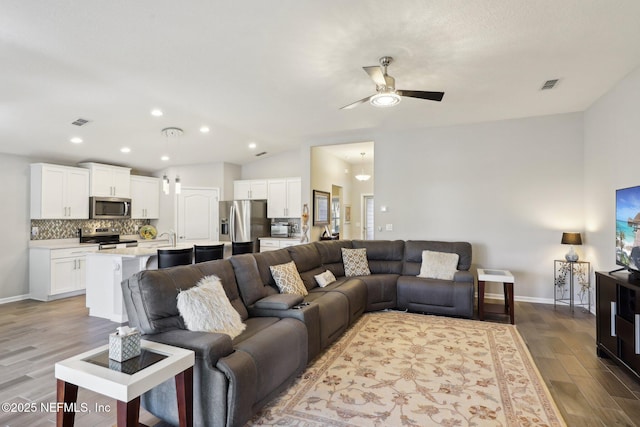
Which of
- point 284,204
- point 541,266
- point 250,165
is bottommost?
point 541,266

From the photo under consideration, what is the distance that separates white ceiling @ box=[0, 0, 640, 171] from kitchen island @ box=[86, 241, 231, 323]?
80.4 inches

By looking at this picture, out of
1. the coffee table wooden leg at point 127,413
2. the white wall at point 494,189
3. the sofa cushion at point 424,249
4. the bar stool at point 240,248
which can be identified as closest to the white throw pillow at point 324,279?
the sofa cushion at point 424,249

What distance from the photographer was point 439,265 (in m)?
4.79

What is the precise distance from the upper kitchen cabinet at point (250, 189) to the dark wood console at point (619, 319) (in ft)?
20.2

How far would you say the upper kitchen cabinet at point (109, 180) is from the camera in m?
6.44

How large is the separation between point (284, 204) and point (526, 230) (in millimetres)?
4694

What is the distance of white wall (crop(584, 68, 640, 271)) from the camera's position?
3.58 m

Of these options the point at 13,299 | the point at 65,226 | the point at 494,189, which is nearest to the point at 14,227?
the point at 65,226

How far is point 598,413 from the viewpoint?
89.5 inches

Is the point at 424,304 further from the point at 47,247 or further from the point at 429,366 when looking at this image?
the point at 47,247

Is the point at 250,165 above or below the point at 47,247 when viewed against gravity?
above

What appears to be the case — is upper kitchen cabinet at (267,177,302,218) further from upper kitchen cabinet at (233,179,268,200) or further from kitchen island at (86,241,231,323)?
kitchen island at (86,241,231,323)

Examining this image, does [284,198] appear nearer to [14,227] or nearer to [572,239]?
[14,227]

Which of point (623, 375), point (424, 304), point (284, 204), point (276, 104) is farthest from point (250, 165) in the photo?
point (623, 375)
